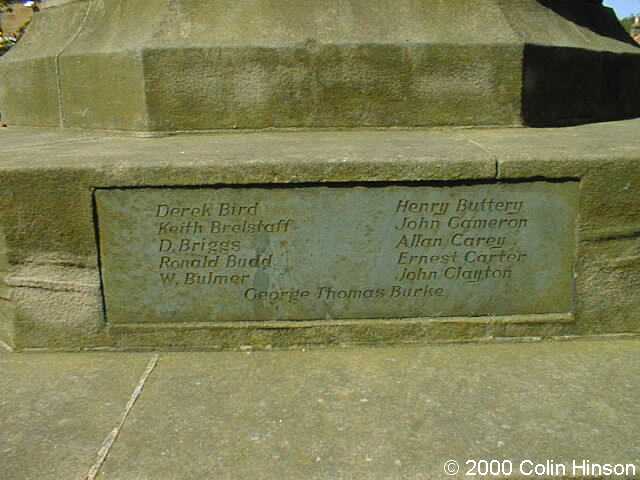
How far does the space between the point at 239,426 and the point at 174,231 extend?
3.10 feet

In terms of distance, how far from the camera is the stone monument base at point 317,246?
2.67 m

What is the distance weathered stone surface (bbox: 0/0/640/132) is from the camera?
3.46 meters

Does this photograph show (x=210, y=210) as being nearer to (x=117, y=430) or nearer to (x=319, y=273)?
(x=319, y=273)

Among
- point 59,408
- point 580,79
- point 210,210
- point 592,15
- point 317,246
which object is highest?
point 592,15

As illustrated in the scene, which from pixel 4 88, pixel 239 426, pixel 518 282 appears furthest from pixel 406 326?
pixel 4 88

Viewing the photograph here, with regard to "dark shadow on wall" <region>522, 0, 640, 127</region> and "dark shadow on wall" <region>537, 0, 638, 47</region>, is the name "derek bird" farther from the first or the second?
"dark shadow on wall" <region>537, 0, 638, 47</region>

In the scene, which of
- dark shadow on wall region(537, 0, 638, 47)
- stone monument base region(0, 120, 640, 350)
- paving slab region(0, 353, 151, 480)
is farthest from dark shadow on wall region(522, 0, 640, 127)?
paving slab region(0, 353, 151, 480)

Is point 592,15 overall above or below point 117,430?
above

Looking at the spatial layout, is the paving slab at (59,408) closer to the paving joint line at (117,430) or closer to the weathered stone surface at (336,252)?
the paving joint line at (117,430)

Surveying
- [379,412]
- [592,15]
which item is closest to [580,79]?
[592,15]

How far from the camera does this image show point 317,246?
9.08 feet

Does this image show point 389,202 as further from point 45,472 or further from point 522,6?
point 522,6

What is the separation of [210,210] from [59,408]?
3.24 feet

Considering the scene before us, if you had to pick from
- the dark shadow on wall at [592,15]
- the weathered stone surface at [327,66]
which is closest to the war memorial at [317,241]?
the weathered stone surface at [327,66]
